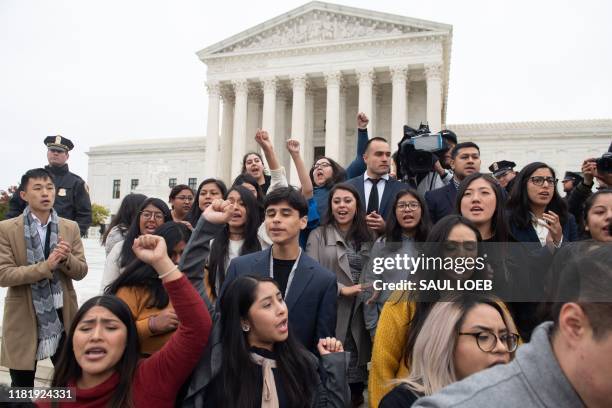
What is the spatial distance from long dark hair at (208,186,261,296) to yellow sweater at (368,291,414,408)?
1.89 m

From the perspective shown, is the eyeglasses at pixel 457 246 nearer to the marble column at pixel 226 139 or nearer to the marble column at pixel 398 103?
Answer: the marble column at pixel 398 103

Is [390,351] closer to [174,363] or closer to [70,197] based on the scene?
[174,363]

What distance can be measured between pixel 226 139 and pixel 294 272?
40.7m

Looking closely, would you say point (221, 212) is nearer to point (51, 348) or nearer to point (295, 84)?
point (51, 348)

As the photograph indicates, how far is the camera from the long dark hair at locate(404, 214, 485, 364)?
261 centimetres

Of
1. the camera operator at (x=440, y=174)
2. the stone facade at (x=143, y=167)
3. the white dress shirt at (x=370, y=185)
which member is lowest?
the white dress shirt at (x=370, y=185)

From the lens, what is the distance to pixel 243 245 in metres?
4.63

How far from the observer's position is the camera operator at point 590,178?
5141mm

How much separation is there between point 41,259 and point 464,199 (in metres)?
4.29

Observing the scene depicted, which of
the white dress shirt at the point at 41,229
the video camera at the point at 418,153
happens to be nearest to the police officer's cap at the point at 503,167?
the video camera at the point at 418,153

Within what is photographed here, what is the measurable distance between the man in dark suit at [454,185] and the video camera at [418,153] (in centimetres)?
29

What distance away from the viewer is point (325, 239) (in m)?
4.76

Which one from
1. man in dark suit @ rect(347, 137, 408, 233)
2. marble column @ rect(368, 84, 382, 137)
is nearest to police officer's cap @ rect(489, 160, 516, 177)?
man in dark suit @ rect(347, 137, 408, 233)

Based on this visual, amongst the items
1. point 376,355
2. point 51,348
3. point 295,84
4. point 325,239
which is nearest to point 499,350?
point 376,355
